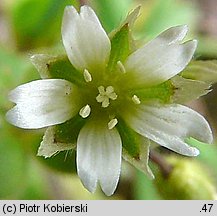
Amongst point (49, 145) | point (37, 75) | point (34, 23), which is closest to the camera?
point (49, 145)

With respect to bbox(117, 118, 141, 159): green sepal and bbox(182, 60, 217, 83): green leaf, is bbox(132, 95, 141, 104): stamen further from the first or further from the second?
bbox(182, 60, 217, 83): green leaf

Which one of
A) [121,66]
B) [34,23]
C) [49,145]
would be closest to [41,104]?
[49,145]

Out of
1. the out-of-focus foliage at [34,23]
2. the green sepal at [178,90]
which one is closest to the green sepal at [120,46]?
the green sepal at [178,90]

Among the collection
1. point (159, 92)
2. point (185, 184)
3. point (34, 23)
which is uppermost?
point (159, 92)

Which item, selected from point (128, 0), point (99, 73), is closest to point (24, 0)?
point (128, 0)

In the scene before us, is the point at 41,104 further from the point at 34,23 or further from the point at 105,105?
the point at 34,23

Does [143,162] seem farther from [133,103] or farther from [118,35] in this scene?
[118,35]
